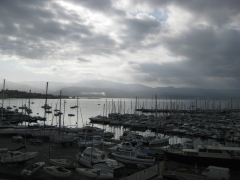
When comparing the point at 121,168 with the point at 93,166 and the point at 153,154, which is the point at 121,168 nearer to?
the point at 93,166

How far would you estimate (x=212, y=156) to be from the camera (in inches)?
637

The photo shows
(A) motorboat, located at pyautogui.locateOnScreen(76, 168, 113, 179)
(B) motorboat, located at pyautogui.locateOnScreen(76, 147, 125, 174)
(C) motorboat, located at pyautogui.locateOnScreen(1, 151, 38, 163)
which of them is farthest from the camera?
(C) motorboat, located at pyautogui.locateOnScreen(1, 151, 38, 163)

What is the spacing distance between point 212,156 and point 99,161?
824cm

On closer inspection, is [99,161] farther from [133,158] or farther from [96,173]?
[133,158]

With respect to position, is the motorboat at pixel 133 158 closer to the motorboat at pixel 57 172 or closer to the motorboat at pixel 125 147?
the motorboat at pixel 125 147

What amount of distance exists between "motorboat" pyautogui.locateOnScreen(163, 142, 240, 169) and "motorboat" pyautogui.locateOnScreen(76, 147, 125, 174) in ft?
17.5

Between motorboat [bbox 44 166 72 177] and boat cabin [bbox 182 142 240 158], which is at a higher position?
boat cabin [bbox 182 142 240 158]

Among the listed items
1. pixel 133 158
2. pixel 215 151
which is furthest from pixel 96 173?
pixel 215 151

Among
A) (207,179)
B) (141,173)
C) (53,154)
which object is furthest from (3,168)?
(207,179)

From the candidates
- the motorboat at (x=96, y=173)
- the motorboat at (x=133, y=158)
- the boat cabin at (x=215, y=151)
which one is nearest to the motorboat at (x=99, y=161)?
the motorboat at (x=96, y=173)

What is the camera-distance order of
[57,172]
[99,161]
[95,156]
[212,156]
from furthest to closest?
[212,156] → [95,156] → [99,161] → [57,172]

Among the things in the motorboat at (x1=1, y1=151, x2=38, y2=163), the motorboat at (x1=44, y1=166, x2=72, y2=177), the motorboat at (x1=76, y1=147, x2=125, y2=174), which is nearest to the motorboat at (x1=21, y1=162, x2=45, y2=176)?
the motorboat at (x1=44, y1=166, x2=72, y2=177)

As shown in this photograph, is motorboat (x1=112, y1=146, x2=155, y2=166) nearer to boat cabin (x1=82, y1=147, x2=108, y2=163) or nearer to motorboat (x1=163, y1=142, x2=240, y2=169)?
boat cabin (x1=82, y1=147, x2=108, y2=163)

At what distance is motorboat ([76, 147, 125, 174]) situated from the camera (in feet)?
46.0
